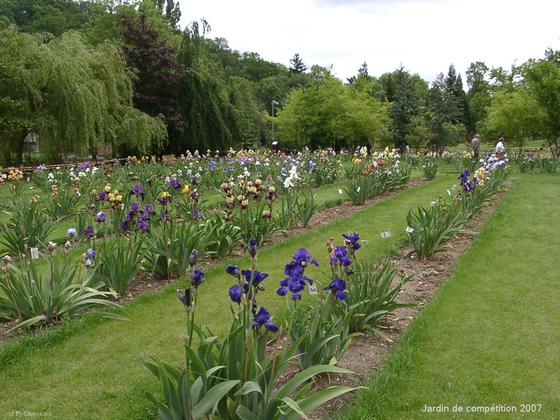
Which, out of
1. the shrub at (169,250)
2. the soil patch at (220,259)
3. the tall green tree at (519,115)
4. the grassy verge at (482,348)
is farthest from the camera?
the tall green tree at (519,115)

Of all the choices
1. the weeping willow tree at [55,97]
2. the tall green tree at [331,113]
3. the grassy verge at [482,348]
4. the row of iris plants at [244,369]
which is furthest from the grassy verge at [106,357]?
the tall green tree at [331,113]

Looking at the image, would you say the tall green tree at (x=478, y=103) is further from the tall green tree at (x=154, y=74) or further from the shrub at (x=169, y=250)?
the shrub at (x=169, y=250)

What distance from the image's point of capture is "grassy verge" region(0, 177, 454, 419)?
10.6ft

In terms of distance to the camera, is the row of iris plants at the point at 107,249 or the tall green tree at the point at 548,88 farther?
the tall green tree at the point at 548,88

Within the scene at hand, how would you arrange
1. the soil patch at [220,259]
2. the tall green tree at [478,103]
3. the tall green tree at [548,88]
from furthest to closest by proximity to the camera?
the tall green tree at [478,103] < the tall green tree at [548,88] < the soil patch at [220,259]

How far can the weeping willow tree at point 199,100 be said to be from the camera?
2519 cm

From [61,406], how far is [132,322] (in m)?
1.35

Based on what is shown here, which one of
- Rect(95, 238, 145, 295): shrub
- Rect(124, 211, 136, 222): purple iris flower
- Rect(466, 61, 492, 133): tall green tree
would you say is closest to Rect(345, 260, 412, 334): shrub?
Rect(95, 238, 145, 295): shrub

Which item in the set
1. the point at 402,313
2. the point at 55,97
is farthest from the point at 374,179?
the point at 55,97

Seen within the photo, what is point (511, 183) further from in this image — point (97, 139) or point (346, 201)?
point (97, 139)

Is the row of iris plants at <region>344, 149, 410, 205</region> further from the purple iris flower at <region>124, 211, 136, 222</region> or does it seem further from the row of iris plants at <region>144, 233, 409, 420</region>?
the row of iris plants at <region>144, 233, 409, 420</region>

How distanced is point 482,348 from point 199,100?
23.1 metres

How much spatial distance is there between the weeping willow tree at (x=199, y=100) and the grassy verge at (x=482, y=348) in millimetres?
20229

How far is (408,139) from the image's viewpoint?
40438 mm
